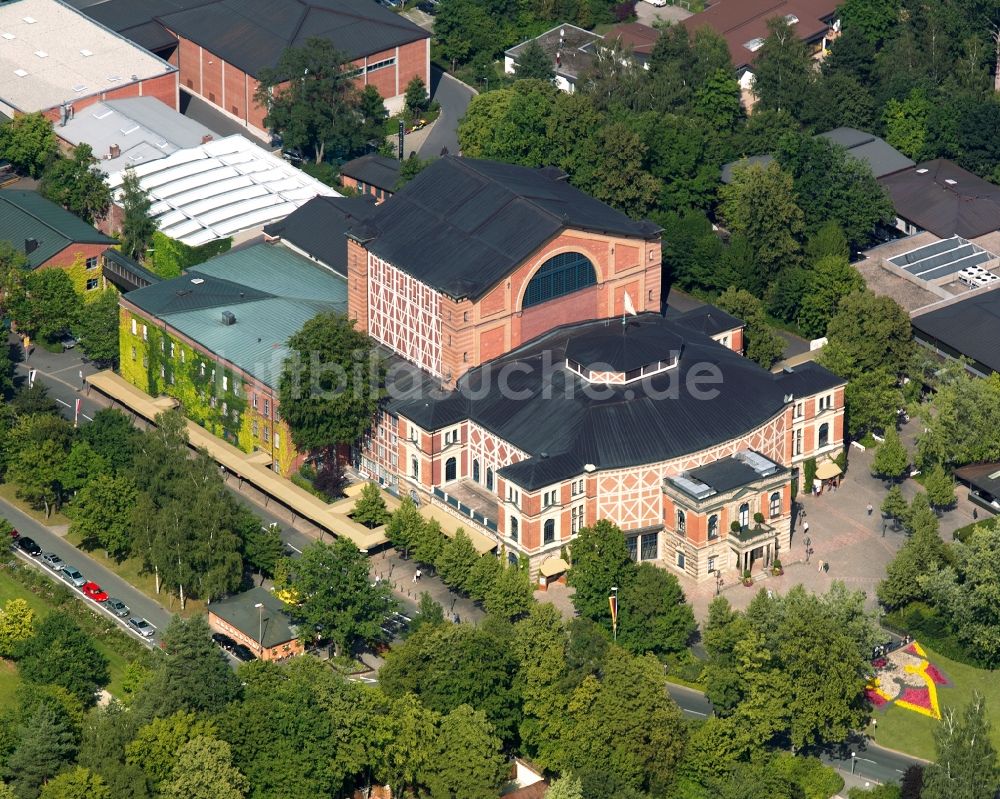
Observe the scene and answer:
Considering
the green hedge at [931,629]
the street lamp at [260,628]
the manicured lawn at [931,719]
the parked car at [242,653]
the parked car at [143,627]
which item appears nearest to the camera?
the manicured lawn at [931,719]

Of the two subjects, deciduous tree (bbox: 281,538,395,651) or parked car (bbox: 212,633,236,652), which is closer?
deciduous tree (bbox: 281,538,395,651)

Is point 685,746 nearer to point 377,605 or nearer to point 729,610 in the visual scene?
point 729,610

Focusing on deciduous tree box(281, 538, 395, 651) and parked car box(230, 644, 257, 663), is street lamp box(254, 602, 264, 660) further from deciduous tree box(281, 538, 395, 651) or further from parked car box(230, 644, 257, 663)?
deciduous tree box(281, 538, 395, 651)

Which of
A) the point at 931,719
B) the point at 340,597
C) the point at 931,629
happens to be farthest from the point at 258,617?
the point at 931,629

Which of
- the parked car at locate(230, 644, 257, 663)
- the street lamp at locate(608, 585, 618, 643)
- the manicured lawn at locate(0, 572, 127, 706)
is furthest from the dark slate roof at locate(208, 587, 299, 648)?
the street lamp at locate(608, 585, 618, 643)

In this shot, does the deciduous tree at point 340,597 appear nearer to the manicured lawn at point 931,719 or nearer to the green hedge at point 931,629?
the manicured lawn at point 931,719

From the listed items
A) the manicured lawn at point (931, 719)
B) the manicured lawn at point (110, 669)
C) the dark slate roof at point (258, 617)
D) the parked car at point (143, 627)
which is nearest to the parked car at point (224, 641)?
the dark slate roof at point (258, 617)
